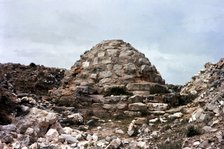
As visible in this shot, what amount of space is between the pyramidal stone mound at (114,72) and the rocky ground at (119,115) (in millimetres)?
47

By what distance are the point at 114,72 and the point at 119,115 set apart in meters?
2.50

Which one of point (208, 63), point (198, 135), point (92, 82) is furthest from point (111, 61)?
point (198, 135)

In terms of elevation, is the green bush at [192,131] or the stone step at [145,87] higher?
the stone step at [145,87]

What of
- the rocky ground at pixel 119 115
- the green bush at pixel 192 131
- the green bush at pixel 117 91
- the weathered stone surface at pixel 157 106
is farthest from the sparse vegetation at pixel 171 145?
the green bush at pixel 117 91

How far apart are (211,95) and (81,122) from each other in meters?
4.12

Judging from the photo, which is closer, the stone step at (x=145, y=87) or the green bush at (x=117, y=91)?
the green bush at (x=117, y=91)

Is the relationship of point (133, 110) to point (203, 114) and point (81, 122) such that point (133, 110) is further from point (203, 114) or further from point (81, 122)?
point (203, 114)

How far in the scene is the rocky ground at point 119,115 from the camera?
11.6 m

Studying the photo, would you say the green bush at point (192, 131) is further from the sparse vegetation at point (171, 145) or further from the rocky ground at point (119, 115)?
the sparse vegetation at point (171, 145)

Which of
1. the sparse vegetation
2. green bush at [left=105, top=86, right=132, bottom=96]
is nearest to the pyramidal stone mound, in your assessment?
green bush at [left=105, top=86, right=132, bottom=96]

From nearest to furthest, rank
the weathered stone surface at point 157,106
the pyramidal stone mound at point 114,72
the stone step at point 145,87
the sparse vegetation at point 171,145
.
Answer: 1. the sparse vegetation at point 171,145
2. the weathered stone surface at point 157,106
3. the stone step at point 145,87
4. the pyramidal stone mound at point 114,72

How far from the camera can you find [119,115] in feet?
48.8

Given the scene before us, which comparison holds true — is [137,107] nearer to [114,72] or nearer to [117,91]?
[117,91]

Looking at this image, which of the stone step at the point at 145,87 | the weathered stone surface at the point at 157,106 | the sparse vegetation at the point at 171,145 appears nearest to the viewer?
the sparse vegetation at the point at 171,145
